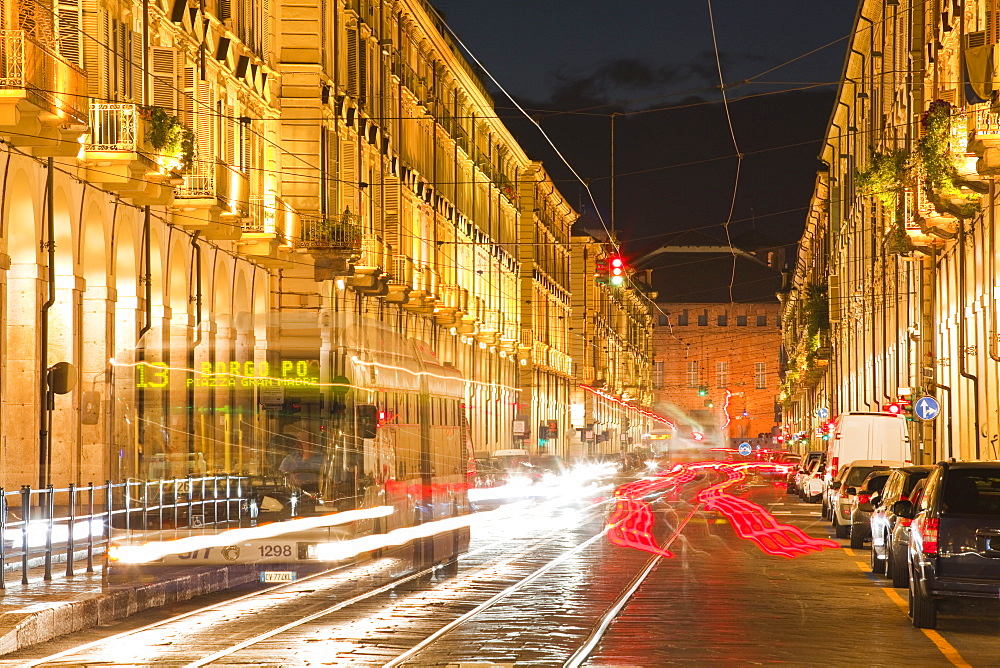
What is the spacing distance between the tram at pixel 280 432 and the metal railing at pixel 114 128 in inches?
290

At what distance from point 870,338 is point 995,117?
36.7 metres

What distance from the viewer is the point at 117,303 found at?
104ft

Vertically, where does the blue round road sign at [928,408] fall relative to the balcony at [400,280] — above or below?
below

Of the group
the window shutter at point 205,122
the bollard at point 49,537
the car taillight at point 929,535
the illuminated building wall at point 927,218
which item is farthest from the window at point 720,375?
the car taillight at point 929,535

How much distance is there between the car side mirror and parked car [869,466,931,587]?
1539mm

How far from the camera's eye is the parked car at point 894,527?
19.7 meters

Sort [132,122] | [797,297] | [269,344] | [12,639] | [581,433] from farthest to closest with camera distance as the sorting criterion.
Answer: [797,297], [581,433], [132,122], [269,344], [12,639]

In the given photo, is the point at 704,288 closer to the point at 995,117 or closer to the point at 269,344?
the point at 995,117

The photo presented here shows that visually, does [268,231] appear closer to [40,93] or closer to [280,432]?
[40,93]

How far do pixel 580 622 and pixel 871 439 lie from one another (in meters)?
25.5

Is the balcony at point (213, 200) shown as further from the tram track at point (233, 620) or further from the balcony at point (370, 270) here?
the tram track at point (233, 620)

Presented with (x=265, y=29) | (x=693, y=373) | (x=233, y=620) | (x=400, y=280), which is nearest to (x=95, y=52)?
(x=265, y=29)

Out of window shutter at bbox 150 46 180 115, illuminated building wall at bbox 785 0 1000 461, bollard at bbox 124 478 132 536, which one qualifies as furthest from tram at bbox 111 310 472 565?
illuminated building wall at bbox 785 0 1000 461

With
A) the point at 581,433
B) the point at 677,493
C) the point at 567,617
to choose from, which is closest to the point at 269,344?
the point at 567,617
